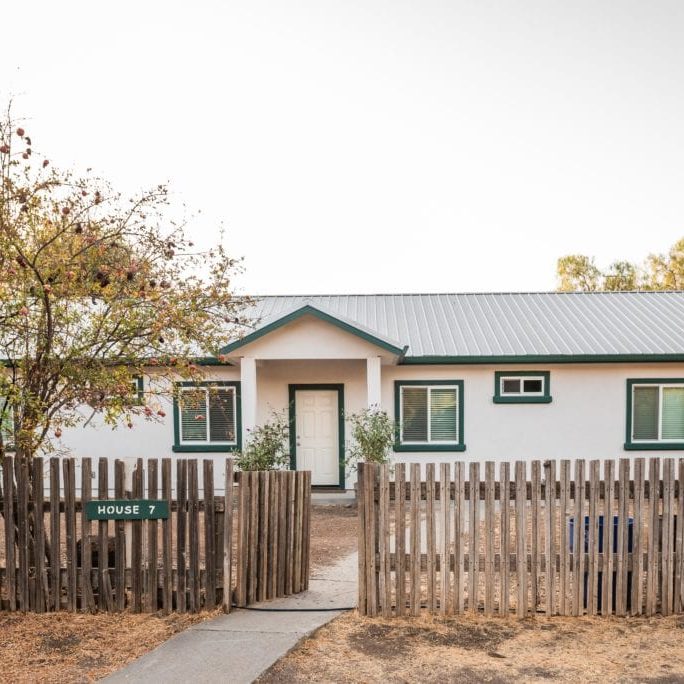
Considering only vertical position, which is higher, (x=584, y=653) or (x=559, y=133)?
(x=559, y=133)

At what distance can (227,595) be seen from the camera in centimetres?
618

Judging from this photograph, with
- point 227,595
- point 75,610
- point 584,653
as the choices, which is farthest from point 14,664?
point 584,653

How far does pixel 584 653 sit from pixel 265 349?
8.80 metres

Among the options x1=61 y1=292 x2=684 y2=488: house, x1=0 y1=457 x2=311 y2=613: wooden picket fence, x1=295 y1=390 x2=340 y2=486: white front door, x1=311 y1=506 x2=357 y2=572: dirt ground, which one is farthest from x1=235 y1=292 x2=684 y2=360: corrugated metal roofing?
x1=0 y1=457 x2=311 y2=613: wooden picket fence

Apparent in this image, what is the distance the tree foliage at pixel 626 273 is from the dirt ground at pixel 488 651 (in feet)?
130

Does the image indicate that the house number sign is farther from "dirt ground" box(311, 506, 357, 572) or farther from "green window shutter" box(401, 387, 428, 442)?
"green window shutter" box(401, 387, 428, 442)

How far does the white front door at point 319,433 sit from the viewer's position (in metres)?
14.7

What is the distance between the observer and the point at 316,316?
41.8ft

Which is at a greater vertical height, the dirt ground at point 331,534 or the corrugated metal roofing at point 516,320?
the corrugated metal roofing at point 516,320

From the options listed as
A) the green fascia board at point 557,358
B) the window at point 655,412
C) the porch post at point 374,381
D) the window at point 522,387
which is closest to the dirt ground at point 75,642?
the porch post at point 374,381

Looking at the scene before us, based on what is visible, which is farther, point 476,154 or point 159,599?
point 476,154

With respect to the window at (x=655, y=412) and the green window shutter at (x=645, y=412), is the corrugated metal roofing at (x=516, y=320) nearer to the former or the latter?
the window at (x=655, y=412)

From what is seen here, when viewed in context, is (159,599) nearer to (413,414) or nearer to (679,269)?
(413,414)

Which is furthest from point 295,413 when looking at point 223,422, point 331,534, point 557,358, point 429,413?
point 557,358
